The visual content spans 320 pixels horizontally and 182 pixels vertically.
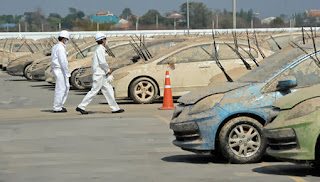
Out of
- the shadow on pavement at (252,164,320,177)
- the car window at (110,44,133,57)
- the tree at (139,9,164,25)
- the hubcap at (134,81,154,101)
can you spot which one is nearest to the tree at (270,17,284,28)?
the tree at (139,9,164,25)

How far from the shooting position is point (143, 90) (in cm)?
2138

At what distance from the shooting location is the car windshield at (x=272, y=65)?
455 inches

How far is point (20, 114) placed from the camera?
19719 mm

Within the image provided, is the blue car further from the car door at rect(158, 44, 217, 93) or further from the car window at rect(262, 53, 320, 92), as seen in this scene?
the car door at rect(158, 44, 217, 93)

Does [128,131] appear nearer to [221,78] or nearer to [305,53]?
[221,78]

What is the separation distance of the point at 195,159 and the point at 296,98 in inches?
89.9

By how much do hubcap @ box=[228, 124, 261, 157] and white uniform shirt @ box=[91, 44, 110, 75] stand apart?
7.79 metres

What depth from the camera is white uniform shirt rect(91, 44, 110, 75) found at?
18484 mm

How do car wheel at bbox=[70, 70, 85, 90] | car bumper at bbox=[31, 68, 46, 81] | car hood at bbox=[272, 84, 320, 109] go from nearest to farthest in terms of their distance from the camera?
car hood at bbox=[272, 84, 320, 109], car wheel at bbox=[70, 70, 85, 90], car bumper at bbox=[31, 68, 46, 81]

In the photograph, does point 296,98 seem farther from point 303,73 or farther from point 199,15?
point 199,15

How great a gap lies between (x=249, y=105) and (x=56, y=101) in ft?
30.1

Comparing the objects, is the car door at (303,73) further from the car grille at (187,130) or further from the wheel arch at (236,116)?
the car grille at (187,130)

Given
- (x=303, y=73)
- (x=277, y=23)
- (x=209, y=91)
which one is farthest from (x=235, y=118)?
(x=277, y=23)

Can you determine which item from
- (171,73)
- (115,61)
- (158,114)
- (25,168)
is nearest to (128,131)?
(158,114)
